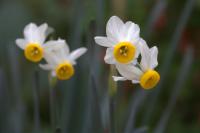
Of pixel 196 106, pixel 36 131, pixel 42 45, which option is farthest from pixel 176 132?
pixel 42 45

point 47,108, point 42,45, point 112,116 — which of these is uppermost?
point 42,45

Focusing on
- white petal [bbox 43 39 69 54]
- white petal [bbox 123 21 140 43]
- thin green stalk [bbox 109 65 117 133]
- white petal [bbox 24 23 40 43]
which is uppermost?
white petal [bbox 123 21 140 43]

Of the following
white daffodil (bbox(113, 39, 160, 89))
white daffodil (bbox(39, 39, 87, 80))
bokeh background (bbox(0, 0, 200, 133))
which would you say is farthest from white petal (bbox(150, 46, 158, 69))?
bokeh background (bbox(0, 0, 200, 133))

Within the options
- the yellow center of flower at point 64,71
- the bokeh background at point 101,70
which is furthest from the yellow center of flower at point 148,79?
the bokeh background at point 101,70

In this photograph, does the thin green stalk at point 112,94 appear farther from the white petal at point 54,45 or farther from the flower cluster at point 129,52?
the white petal at point 54,45

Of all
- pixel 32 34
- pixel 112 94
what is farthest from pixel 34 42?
pixel 112 94

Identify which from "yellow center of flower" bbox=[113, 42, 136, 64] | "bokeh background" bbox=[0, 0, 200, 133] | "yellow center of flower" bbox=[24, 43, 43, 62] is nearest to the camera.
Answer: "yellow center of flower" bbox=[113, 42, 136, 64]

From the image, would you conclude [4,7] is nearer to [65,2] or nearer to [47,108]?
[65,2]

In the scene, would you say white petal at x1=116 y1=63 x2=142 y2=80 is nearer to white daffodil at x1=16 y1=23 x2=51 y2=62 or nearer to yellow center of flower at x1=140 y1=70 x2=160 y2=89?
yellow center of flower at x1=140 y1=70 x2=160 y2=89
